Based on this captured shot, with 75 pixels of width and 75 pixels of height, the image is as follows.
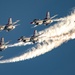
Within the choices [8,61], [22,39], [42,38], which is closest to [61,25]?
[42,38]

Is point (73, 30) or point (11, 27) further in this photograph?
point (11, 27)

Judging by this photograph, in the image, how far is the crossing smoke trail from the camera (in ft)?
112

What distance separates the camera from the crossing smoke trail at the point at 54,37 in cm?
3428

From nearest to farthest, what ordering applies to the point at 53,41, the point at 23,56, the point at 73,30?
the point at 73,30, the point at 53,41, the point at 23,56

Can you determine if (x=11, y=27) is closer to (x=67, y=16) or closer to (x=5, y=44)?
(x=5, y=44)

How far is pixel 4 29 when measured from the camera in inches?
1555

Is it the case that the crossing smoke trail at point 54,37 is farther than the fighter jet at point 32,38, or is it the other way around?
the fighter jet at point 32,38

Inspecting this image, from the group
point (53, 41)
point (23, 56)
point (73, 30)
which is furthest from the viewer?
point (23, 56)

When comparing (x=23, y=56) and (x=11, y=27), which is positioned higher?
(x=11, y=27)

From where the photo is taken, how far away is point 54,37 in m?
36.3

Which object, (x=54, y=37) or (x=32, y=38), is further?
(x=32, y=38)

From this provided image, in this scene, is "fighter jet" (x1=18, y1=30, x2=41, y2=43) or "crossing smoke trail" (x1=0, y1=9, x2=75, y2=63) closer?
"crossing smoke trail" (x1=0, y1=9, x2=75, y2=63)

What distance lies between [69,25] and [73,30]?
0.92 m

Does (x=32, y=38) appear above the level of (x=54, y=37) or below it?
above
